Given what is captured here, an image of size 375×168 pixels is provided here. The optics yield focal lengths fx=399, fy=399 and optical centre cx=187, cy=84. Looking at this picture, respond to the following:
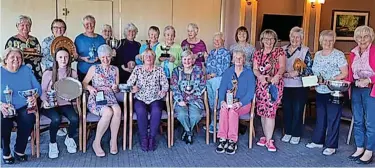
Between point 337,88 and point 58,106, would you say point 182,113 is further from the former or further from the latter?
point 337,88

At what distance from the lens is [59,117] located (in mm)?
3521

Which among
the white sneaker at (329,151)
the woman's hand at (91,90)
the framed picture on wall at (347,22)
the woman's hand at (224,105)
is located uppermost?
the framed picture on wall at (347,22)

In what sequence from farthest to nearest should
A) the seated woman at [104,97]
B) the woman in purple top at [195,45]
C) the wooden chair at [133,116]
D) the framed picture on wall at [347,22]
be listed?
the framed picture on wall at [347,22] < the woman in purple top at [195,45] < the wooden chair at [133,116] < the seated woman at [104,97]

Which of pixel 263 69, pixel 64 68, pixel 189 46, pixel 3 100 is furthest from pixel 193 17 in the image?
pixel 3 100

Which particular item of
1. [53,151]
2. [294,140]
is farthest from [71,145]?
[294,140]

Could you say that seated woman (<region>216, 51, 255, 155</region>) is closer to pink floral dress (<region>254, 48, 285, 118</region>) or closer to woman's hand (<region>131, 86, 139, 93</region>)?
pink floral dress (<region>254, 48, 285, 118</region>)

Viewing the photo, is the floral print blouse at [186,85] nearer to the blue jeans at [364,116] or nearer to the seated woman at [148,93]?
the seated woman at [148,93]

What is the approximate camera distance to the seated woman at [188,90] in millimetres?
3975

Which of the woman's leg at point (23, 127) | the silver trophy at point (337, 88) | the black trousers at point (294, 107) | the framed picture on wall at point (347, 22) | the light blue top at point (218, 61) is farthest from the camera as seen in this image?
the framed picture on wall at point (347, 22)

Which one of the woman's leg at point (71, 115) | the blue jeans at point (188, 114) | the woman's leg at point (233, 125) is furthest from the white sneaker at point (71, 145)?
the woman's leg at point (233, 125)

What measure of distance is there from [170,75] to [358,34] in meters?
1.84

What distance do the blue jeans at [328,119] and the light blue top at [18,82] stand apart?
2675 millimetres

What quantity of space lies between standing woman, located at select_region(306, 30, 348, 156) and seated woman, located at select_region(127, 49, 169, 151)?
1.50m

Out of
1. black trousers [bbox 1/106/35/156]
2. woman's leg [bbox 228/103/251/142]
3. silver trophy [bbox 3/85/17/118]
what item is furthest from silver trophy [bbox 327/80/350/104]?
silver trophy [bbox 3/85/17/118]
